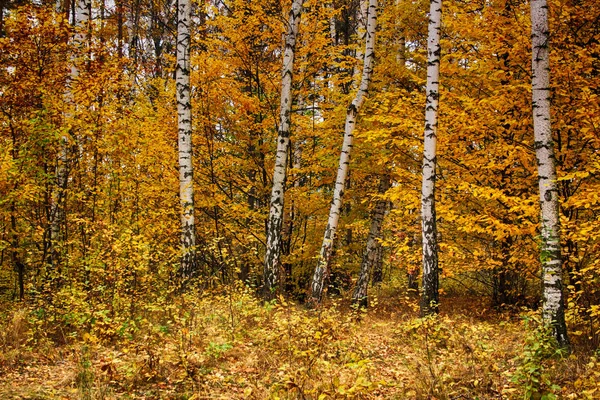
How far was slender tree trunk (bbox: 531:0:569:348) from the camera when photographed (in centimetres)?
547

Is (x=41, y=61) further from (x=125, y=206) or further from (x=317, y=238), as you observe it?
(x=317, y=238)

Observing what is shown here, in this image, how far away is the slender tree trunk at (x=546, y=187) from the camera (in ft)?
17.9

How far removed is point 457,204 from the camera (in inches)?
358

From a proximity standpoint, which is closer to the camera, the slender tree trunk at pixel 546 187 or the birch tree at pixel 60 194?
the slender tree trunk at pixel 546 187

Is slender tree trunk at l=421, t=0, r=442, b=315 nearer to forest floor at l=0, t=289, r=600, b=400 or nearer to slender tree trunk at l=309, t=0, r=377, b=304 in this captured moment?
forest floor at l=0, t=289, r=600, b=400

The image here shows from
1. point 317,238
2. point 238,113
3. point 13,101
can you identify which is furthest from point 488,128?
point 13,101

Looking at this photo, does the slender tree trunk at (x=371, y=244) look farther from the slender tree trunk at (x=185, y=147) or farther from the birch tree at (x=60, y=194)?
the birch tree at (x=60, y=194)

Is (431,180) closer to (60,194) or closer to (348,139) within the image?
(348,139)

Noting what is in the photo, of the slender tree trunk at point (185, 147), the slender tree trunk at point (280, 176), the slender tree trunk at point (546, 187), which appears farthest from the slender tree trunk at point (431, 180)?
the slender tree trunk at point (185, 147)

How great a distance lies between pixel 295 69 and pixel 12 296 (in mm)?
8886

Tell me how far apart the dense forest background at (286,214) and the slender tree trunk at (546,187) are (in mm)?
246

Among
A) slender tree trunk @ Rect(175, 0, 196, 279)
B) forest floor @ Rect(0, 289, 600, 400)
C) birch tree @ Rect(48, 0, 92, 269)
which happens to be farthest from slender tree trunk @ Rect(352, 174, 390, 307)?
birch tree @ Rect(48, 0, 92, 269)

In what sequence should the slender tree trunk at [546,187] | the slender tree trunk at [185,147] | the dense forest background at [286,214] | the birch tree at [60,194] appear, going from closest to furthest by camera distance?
the dense forest background at [286,214]
the slender tree trunk at [546,187]
the birch tree at [60,194]
the slender tree trunk at [185,147]

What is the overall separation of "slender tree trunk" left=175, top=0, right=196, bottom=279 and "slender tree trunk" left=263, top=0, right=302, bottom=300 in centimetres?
167
